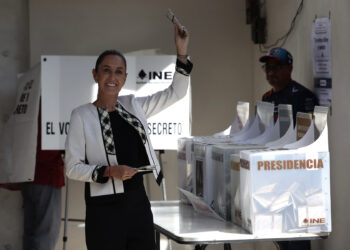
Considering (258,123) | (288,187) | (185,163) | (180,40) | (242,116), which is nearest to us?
(288,187)

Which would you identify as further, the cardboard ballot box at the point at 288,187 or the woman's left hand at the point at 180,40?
the woman's left hand at the point at 180,40

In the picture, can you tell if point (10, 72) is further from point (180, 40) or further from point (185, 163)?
point (180, 40)

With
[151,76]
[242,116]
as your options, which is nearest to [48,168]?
[151,76]

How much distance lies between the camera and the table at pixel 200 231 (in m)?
2.57

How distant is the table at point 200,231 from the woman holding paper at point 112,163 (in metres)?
0.15

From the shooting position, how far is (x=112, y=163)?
2.69 meters

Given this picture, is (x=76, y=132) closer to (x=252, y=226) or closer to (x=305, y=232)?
(x=252, y=226)

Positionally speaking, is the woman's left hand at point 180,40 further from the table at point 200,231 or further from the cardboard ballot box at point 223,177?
the table at point 200,231

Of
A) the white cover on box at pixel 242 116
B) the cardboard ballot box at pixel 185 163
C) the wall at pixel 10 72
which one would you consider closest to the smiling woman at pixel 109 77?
the cardboard ballot box at pixel 185 163

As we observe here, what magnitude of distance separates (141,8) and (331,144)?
2556mm

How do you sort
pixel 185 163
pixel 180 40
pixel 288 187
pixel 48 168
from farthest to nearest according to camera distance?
1. pixel 48 168
2. pixel 185 163
3. pixel 180 40
4. pixel 288 187

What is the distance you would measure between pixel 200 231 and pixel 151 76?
2149 millimetres

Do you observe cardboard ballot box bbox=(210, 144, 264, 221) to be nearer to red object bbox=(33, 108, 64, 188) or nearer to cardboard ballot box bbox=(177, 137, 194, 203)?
cardboard ballot box bbox=(177, 137, 194, 203)

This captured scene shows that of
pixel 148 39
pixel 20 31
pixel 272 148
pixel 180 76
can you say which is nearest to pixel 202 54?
pixel 148 39
